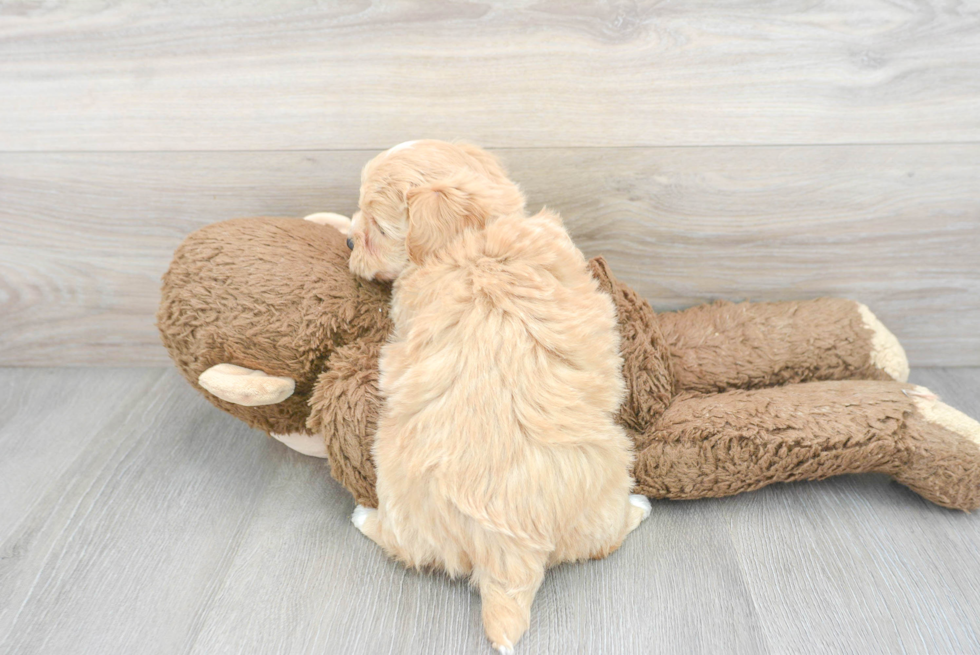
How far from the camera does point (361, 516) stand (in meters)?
0.93

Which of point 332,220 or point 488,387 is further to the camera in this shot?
point 332,220

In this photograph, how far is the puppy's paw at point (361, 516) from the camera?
93cm

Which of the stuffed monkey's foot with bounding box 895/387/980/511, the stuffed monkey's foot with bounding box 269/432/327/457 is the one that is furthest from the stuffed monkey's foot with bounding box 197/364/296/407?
the stuffed monkey's foot with bounding box 895/387/980/511

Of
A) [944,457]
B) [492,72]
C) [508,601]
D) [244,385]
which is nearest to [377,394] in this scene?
[244,385]

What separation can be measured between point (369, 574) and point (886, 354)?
0.88 m

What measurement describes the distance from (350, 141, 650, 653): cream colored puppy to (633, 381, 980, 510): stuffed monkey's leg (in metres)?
0.14

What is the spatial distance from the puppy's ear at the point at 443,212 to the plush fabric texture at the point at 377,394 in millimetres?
165

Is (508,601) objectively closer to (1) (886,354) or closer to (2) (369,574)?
(2) (369,574)

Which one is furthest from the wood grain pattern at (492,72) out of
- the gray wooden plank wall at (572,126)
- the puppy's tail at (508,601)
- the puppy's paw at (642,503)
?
the puppy's tail at (508,601)

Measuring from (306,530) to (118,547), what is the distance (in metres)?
0.26

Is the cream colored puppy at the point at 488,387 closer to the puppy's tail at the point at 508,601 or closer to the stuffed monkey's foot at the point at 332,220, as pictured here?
the puppy's tail at the point at 508,601

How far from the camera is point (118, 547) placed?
3.03 ft

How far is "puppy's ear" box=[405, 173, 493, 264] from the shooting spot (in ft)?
2.53

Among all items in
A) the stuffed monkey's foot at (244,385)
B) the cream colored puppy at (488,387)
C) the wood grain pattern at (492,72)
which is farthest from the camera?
the wood grain pattern at (492,72)
